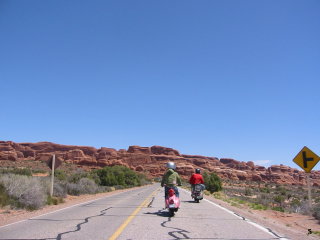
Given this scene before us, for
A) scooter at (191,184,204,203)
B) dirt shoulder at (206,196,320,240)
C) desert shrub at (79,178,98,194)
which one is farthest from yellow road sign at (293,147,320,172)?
desert shrub at (79,178,98,194)

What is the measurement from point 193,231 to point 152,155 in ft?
499

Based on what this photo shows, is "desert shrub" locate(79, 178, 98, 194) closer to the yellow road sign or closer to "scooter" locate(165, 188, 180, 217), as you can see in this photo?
"scooter" locate(165, 188, 180, 217)

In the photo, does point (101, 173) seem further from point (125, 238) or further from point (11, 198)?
point (125, 238)

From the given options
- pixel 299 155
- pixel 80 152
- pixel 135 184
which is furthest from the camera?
pixel 80 152

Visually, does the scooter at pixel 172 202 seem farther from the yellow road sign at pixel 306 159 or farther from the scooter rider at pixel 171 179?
the yellow road sign at pixel 306 159

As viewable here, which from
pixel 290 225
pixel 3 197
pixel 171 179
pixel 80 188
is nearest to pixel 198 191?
pixel 171 179

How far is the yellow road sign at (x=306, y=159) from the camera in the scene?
11.0 metres

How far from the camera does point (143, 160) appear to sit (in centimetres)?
15150

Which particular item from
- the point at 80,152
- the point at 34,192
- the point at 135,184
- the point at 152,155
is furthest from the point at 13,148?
the point at 34,192

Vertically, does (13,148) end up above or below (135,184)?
above

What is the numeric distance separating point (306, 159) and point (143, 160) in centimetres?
14217

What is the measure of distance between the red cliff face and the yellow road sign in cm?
11795

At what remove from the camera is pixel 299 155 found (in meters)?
11.4

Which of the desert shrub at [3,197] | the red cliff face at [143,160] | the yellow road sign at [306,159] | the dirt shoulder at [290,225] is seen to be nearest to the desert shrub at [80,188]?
the desert shrub at [3,197]
